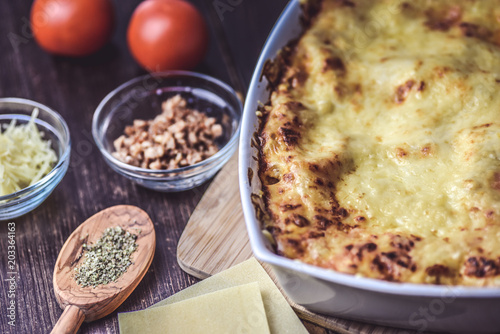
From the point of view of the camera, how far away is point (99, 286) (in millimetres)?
2092

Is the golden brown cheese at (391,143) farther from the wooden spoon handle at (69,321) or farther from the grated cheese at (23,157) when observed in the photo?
the grated cheese at (23,157)

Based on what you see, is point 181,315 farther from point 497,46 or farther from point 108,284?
point 497,46

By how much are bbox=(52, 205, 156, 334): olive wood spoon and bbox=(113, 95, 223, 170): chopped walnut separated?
0.27m

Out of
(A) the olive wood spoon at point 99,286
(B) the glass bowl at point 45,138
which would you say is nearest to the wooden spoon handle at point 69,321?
(A) the olive wood spoon at point 99,286

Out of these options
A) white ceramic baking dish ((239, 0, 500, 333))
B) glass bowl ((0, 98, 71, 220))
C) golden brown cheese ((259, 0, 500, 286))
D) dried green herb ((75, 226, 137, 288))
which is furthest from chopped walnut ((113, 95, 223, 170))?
white ceramic baking dish ((239, 0, 500, 333))

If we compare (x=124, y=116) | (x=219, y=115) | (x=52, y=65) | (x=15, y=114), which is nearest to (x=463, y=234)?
(x=219, y=115)

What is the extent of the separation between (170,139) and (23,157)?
2.16ft

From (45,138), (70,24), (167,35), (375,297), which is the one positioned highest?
(375,297)

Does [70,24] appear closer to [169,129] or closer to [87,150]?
[87,150]

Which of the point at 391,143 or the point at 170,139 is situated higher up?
the point at 391,143

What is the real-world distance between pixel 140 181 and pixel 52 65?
1.20 metres

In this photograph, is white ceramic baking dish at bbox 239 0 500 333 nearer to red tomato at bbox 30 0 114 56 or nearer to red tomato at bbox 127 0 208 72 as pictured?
red tomato at bbox 127 0 208 72

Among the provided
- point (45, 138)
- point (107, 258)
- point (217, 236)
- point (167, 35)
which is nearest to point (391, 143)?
point (217, 236)

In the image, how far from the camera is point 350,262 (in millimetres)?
1718
